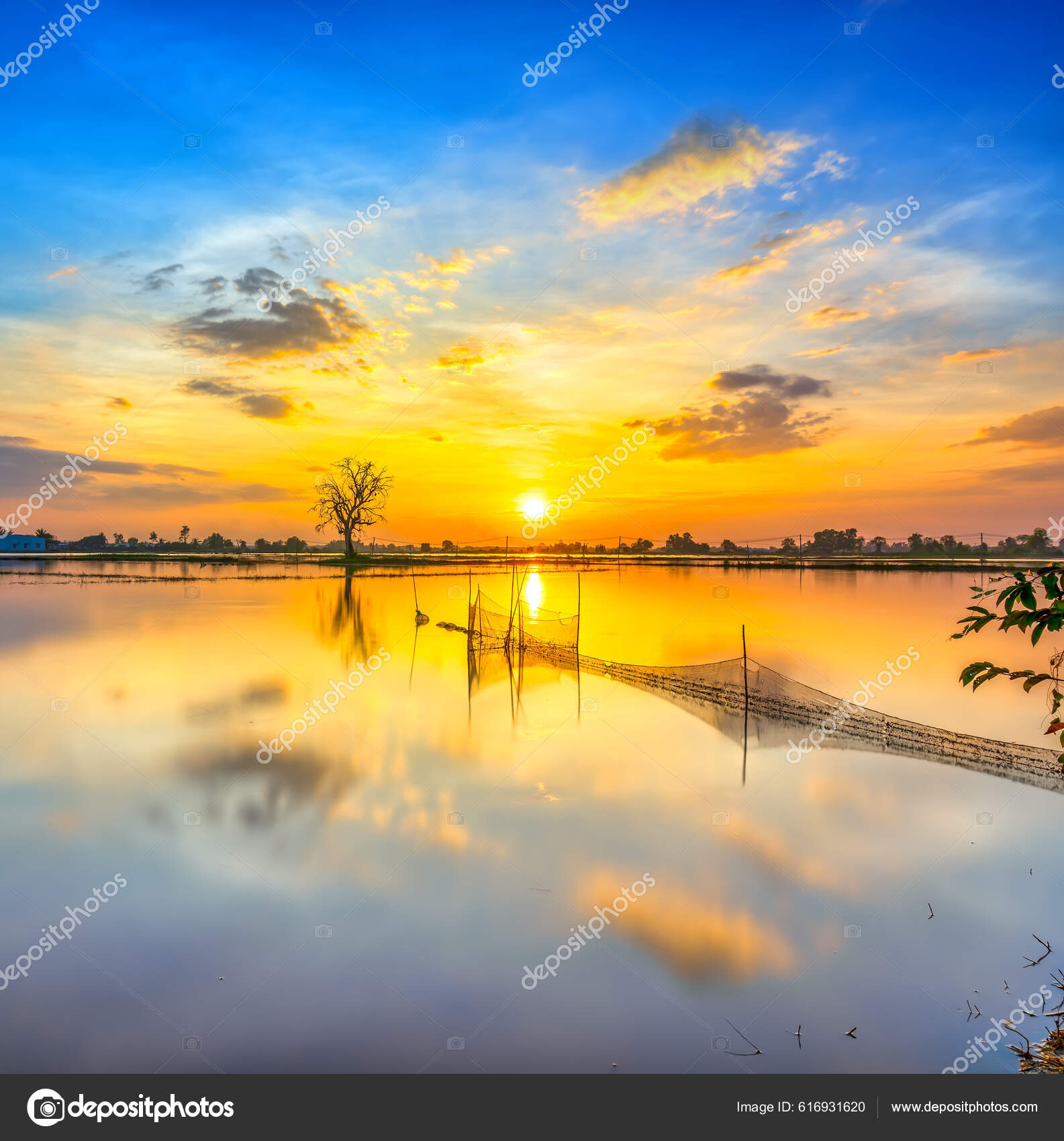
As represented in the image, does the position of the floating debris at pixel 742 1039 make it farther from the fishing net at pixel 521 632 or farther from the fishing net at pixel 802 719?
the fishing net at pixel 521 632

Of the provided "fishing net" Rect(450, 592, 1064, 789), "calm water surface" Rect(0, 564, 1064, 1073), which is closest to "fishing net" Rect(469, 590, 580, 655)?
"fishing net" Rect(450, 592, 1064, 789)

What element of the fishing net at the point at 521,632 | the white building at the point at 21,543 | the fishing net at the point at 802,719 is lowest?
the fishing net at the point at 802,719

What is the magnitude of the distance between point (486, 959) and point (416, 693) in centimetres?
1033

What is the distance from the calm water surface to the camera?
4590 millimetres

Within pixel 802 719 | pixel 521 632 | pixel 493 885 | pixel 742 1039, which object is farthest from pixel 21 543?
pixel 742 1039

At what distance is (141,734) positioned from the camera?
11.9 metres

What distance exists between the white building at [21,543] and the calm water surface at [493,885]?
150m
